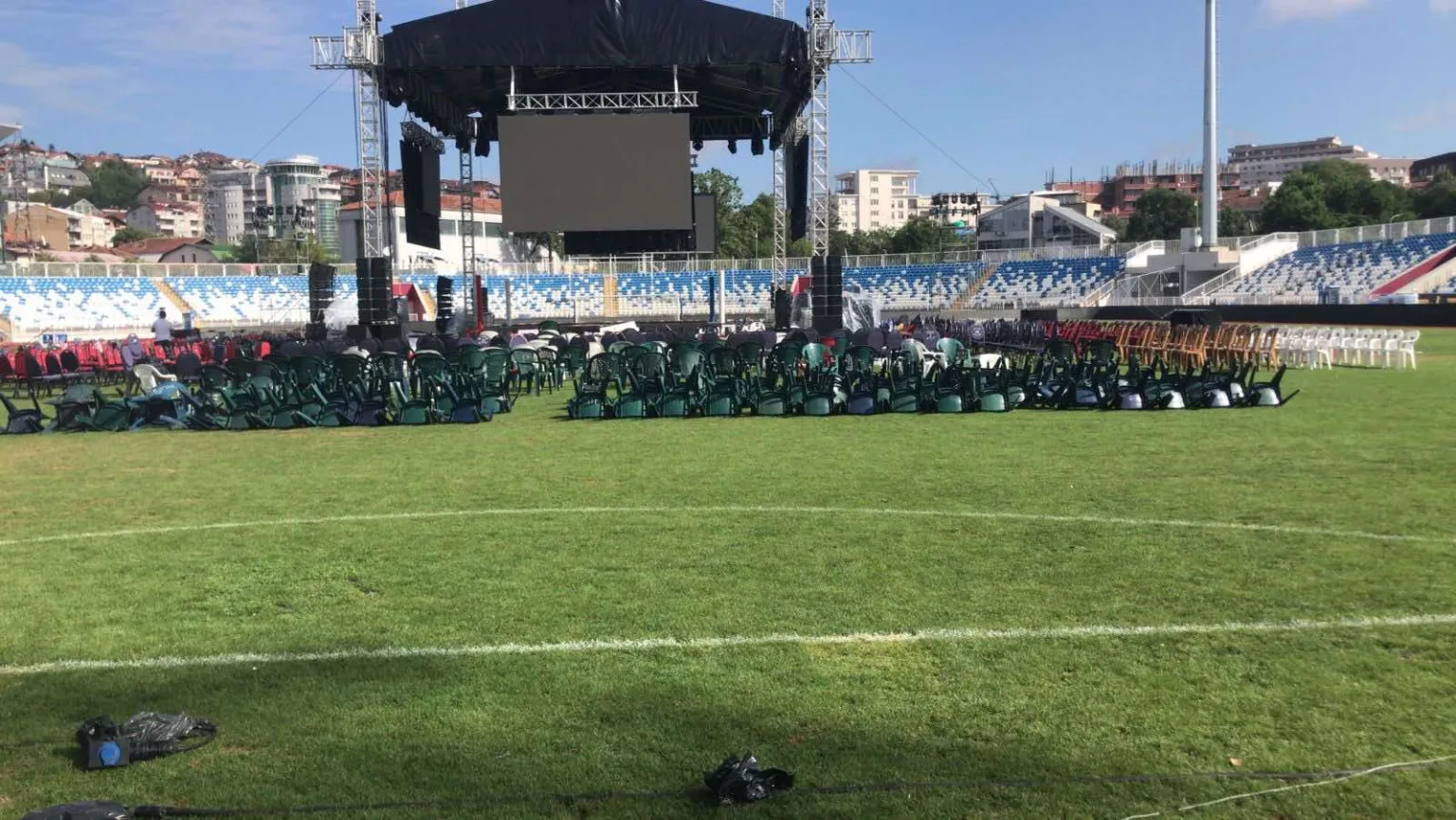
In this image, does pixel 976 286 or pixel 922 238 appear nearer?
pixel 976 286

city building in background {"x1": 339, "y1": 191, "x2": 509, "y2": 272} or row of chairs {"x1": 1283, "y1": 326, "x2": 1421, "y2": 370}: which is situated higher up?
city building in background {"x1": 339, "y1": 191, "x2": 509, "y2": 272}

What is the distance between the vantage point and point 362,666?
4.67 meters

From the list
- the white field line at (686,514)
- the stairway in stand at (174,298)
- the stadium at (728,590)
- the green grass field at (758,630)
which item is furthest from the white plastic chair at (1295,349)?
the stairway in stand at (174,298)

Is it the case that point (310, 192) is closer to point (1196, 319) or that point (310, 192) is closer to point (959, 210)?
point (959, 210)

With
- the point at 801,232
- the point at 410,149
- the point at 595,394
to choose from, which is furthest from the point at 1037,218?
the point at 595,394

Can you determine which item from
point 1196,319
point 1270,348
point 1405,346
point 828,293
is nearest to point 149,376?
point 828,293

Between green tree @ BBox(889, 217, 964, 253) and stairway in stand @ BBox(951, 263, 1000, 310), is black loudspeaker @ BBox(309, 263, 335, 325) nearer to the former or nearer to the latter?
stairway in stand @ BBox(951, 263, 1000, 310)

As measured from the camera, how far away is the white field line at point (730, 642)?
4754 millimetres

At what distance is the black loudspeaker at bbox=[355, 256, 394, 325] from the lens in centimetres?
2611

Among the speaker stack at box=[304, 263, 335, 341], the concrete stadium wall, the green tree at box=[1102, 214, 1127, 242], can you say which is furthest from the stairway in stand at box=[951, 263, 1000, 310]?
the green tree at box=[1102, 214, 1127, 242]

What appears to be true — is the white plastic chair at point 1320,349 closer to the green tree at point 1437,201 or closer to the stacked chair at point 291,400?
the stacked chair at point 291,400

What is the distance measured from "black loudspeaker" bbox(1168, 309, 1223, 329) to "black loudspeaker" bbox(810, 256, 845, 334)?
785 centimetres

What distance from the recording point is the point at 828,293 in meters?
26.2

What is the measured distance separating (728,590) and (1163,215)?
11340cm
